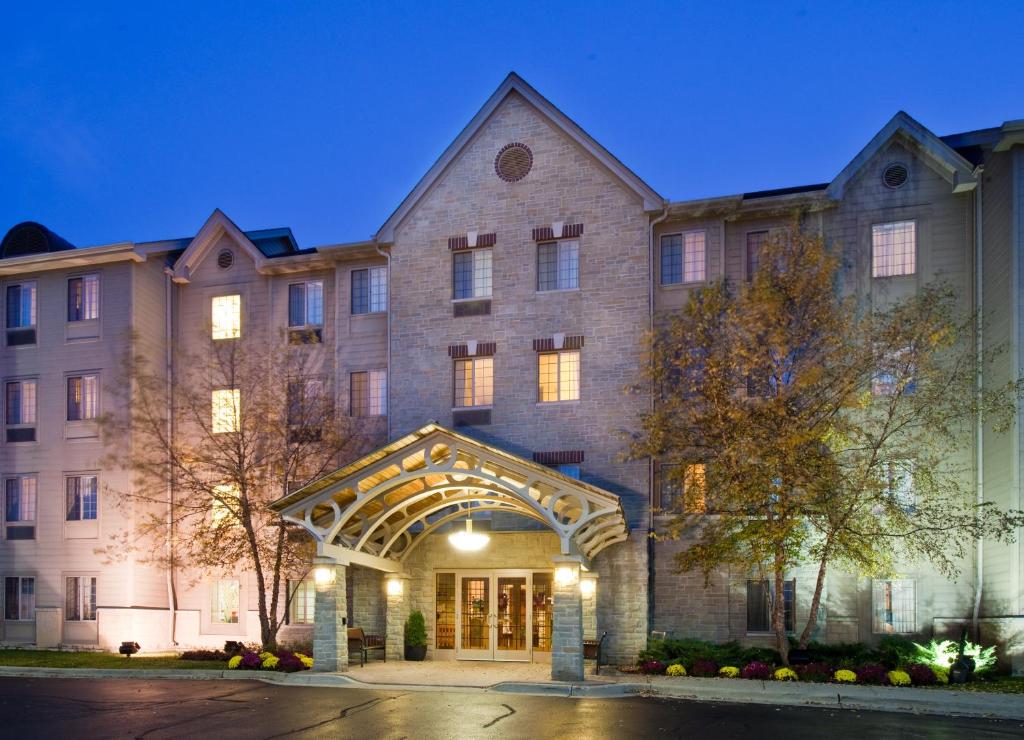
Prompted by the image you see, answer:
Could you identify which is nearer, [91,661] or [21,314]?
[91,661]

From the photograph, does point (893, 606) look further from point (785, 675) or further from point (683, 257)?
point (683, 257)

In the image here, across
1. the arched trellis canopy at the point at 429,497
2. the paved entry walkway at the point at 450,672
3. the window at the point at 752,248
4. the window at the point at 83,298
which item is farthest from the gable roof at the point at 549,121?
the paved entry walkway at the point at 450,672

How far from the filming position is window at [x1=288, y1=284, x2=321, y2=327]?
28.3 metres

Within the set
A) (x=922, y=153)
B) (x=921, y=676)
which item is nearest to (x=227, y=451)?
(x=921, y=676)

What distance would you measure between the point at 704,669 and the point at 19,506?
2187cm

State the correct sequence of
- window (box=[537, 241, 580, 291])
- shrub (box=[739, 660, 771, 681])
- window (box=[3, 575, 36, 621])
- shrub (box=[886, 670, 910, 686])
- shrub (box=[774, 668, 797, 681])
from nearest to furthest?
shrub (box=[886, 670, 910, 686]), shrub (box=[774, 668, 797, 681]), shrub (box=[739, 660, 771, 681]), window (box=[537, 241, 580, 291]), window (box=[3, 575, 36, 621])

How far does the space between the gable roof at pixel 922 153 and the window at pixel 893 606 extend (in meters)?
9.81

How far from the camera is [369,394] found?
1070 inches

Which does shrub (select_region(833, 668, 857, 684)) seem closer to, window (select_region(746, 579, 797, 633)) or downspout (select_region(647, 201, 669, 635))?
window (select_region(746, 579, 797, 633))

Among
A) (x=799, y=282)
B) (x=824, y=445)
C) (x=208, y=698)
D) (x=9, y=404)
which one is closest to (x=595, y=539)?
(x=824, y=445)

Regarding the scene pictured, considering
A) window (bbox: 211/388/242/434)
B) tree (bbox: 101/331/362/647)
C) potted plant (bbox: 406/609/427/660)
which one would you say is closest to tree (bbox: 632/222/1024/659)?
potted plant (bbox: 406/609/427/660)

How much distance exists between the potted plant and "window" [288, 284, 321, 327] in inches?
364

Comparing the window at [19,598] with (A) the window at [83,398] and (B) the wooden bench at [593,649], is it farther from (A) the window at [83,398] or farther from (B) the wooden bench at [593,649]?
(B) the wooden bench at [593,649]

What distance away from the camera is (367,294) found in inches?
1091
